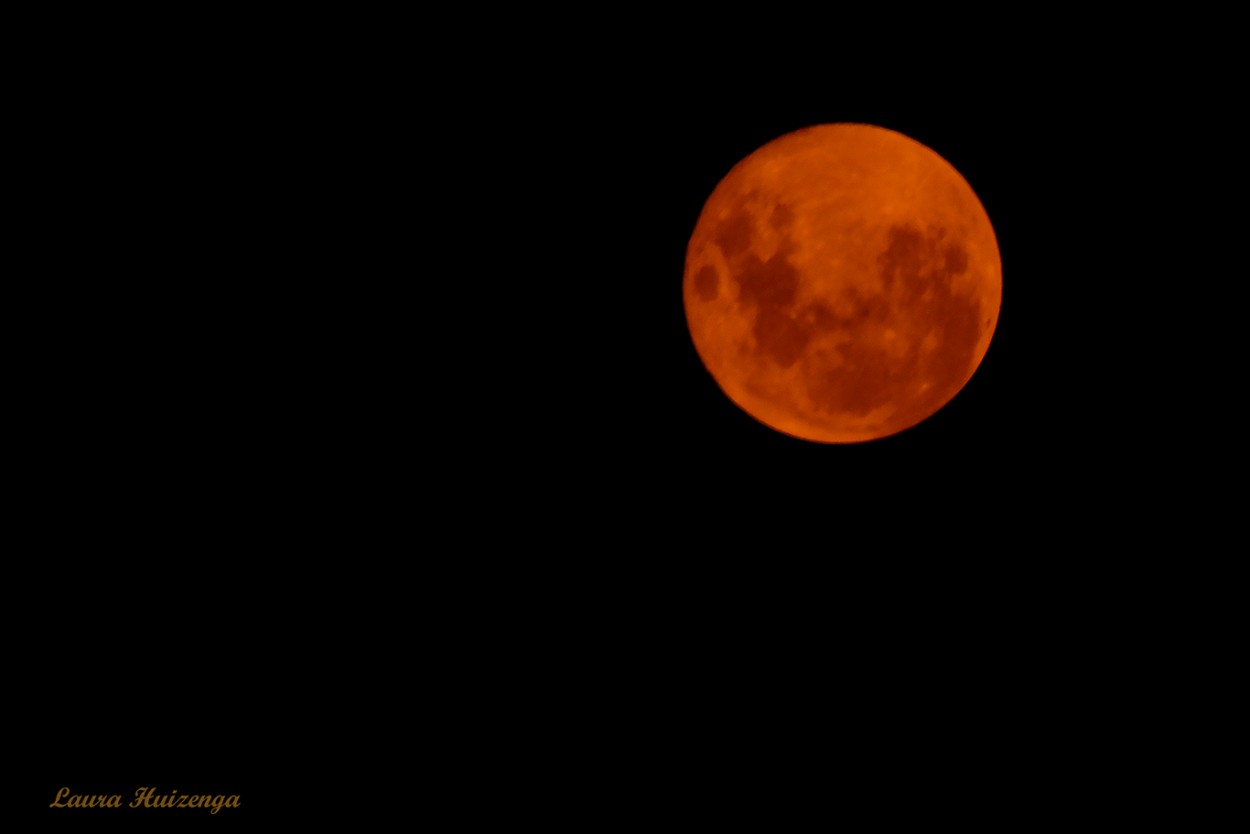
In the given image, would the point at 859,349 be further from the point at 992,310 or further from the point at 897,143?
the point at 897,143

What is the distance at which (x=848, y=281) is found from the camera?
1916mm

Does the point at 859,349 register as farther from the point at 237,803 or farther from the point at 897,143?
the point at 237,803

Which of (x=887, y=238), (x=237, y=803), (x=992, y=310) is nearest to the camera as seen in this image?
(x=887, y=238)

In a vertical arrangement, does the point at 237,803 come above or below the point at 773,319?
below

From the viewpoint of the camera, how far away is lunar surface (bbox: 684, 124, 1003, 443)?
6.31ft

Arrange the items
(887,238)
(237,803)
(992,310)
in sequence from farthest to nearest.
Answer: (237,803), (992,310), (887,238)

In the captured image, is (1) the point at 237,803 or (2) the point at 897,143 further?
(1) the point at 237,803

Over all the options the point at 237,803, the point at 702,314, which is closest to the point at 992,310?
the point at 702,314

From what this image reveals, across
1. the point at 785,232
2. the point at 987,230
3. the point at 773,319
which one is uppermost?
the point at 987,230

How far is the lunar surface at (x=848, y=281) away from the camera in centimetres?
192

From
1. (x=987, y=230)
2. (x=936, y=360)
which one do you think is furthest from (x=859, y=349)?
(x=987, y=230)

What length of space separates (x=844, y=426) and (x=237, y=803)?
2.83 m

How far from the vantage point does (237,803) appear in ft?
9.50

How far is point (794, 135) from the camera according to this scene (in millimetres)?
2107
